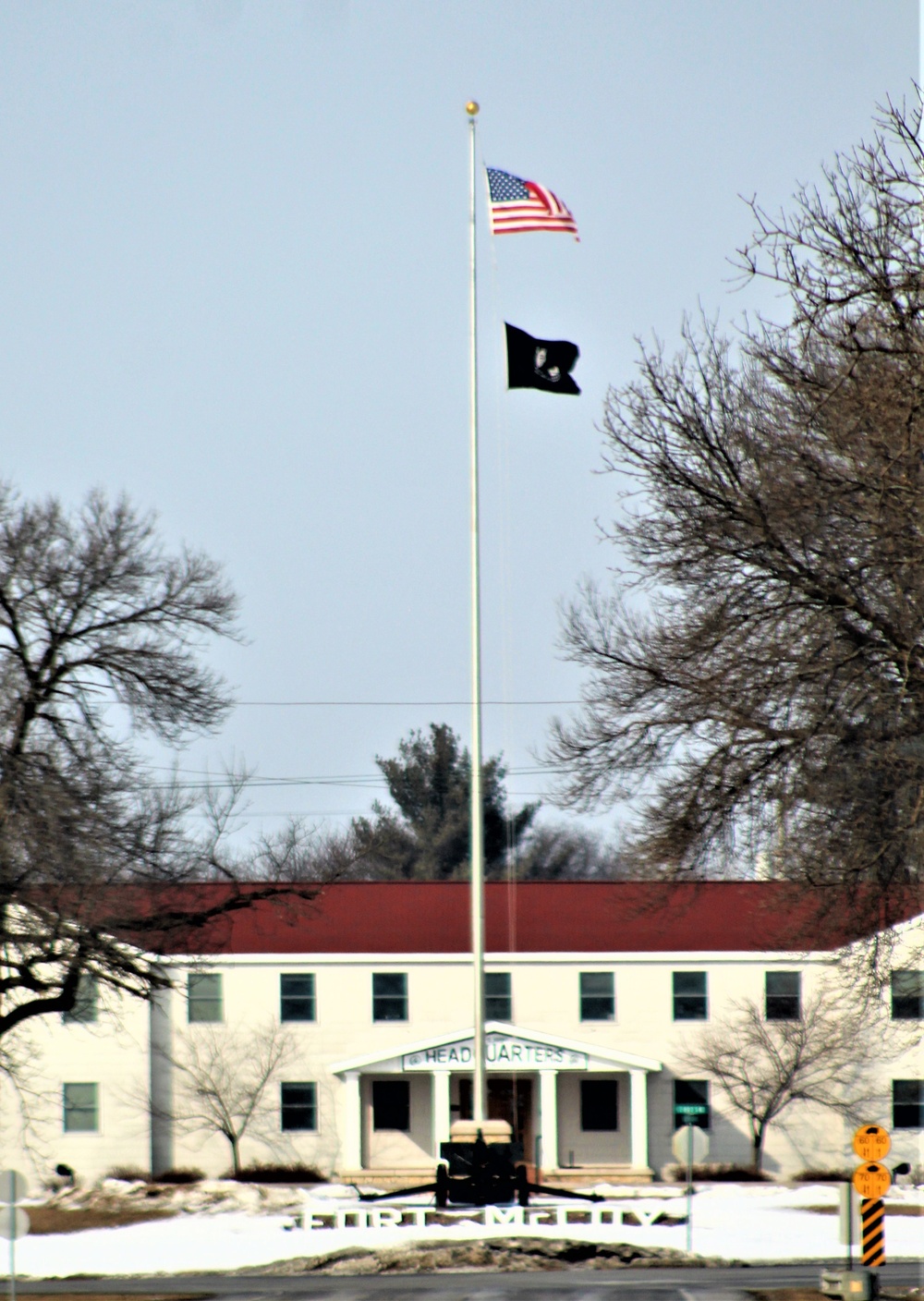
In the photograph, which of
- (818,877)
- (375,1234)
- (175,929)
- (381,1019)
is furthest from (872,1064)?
(818,877)

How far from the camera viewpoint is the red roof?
4628cm

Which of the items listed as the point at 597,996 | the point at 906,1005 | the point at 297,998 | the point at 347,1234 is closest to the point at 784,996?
the point at 906,1005

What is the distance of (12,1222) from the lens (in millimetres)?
22203

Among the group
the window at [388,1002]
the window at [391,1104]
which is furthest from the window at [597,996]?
the window at [391,1104]

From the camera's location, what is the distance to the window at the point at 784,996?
4512 centimetres

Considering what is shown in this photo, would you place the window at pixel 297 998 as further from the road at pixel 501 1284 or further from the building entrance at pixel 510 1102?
the road at pixel 501 1284

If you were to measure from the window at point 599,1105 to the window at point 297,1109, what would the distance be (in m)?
6.99

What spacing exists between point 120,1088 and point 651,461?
29.7 meters

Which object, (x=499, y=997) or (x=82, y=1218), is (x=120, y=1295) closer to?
(x=82, y=1218)

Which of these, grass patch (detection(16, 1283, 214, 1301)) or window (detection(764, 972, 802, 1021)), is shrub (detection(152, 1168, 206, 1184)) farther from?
grass patch (detection(16, 1283, 214, 1301))

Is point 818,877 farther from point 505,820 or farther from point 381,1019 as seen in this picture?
point 505,820

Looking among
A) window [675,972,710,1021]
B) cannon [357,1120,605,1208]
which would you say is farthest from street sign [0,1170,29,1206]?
window [675,972,710,1021]

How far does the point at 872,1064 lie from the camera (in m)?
43.7

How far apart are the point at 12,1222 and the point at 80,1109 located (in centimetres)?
2253
